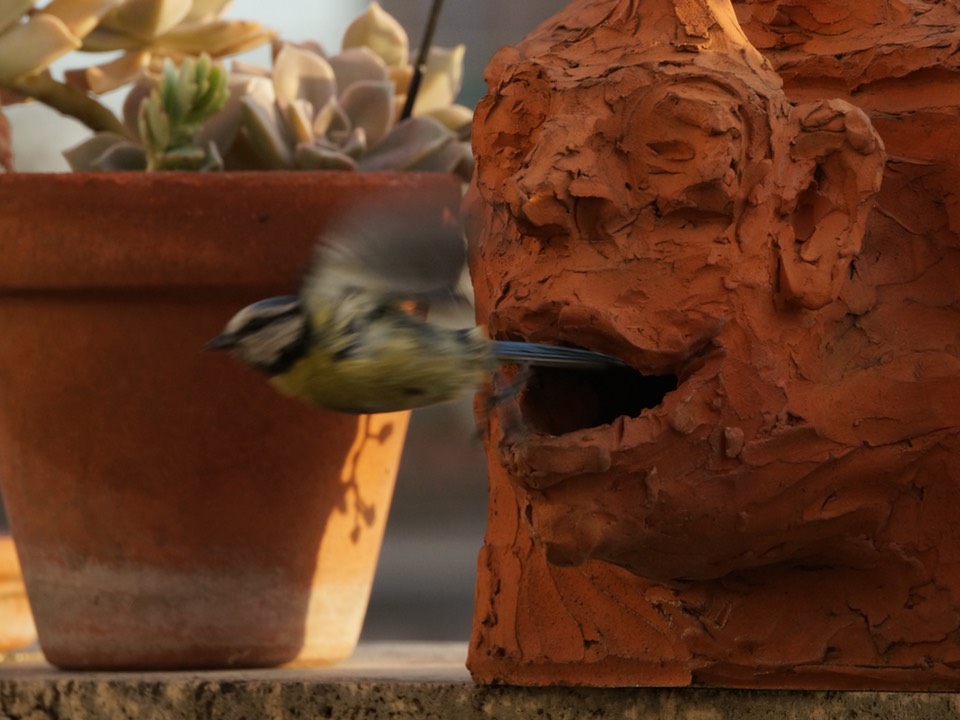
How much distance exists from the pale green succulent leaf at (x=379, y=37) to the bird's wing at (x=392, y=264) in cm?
67

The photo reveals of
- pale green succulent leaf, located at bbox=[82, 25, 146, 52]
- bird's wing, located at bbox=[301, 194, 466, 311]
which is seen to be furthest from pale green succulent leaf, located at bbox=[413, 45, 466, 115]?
bird's wing, located at bbox=[301, 194, 466, 311]

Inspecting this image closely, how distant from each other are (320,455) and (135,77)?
0.59 m

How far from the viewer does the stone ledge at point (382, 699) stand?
54.2 inches

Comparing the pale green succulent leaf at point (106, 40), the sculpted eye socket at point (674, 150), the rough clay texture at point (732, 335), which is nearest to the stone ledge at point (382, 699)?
the rough clay texture at point (732, 335)

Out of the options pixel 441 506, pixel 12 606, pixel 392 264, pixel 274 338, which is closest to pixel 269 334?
pixel 274 338

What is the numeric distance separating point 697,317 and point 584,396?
0.12 meters

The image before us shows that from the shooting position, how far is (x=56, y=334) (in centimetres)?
179

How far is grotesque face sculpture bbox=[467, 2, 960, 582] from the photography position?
47.6 inches

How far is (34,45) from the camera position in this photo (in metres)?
1.98

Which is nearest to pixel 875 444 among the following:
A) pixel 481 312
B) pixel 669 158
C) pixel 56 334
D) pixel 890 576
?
pixel 890 576

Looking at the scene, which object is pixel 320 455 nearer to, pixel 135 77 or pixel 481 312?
pixel 481 312

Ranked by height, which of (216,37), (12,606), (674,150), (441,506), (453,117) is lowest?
(441,506)

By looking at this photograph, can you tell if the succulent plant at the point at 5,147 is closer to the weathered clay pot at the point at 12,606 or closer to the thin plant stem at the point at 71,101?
the thin plant stem at the point at 71,101

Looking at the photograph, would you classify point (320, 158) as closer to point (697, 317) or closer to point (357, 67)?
point (357, 67)
